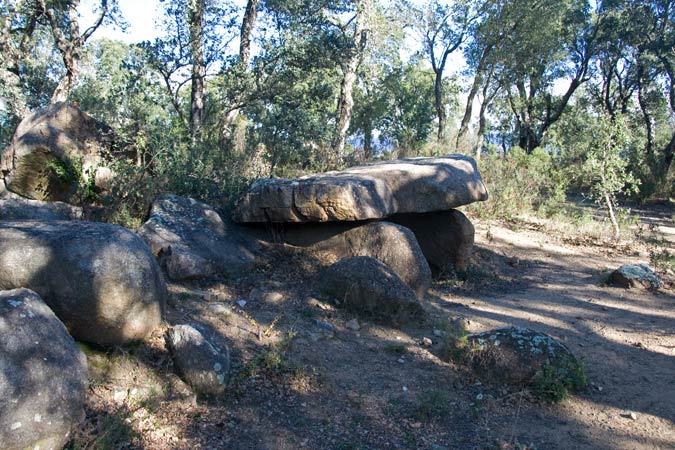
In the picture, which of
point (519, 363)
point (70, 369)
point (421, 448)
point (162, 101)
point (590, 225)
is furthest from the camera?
point (590, 225)

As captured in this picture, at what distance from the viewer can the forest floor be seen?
3.73 m

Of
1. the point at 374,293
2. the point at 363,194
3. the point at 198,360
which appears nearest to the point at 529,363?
the point at 374,293

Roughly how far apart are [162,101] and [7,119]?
4.21 metres

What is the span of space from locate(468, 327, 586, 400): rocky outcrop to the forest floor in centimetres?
11

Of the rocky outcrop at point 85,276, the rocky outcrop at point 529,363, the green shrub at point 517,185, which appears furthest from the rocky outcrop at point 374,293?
the green shrub at point 517,185

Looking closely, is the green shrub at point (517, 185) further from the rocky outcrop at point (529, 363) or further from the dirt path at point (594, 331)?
the rocky outcrop at point (529, 363)

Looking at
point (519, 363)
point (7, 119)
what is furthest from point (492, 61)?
point (519, 363)

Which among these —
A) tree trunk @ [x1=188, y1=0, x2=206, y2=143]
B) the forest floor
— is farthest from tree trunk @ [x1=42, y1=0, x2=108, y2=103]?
the forest floor

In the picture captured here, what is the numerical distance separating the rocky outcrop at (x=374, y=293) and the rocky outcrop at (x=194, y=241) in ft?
4.39

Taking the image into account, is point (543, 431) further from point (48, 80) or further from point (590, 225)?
point (48, 80)

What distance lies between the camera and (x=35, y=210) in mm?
6520

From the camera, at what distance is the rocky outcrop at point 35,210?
627cm

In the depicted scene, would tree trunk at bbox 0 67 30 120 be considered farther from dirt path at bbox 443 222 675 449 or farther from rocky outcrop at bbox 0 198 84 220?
dirt path at bbox 443 222 675 449

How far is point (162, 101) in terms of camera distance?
28.6 ft
